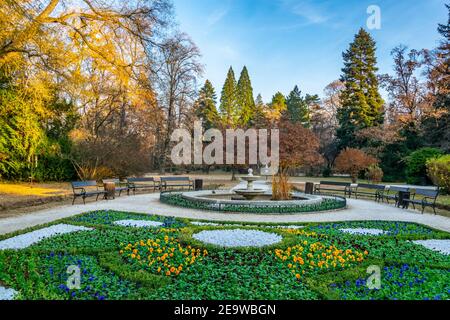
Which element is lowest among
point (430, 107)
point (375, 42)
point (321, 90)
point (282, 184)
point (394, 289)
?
point (394, 289)

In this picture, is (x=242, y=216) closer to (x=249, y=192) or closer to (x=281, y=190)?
(x=249, y=192)

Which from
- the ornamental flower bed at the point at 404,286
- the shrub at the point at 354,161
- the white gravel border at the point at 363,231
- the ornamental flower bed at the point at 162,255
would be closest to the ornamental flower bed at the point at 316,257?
the ornamental flower bed at the point at 404,286

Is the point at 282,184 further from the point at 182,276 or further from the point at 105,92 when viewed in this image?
the point at 105,92

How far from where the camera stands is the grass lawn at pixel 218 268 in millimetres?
3520

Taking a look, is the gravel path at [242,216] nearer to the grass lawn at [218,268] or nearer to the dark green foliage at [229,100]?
the grass lawn at [218,268]

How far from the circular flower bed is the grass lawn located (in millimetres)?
225

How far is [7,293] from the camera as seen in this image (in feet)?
11.2

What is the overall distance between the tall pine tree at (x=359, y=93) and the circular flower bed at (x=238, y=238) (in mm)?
32478

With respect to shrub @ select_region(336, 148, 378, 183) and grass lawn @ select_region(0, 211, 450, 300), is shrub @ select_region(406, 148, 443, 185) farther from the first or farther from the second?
grass lawn @ select_region(0, 211, 450, 300)

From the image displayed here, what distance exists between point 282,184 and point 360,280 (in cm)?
790

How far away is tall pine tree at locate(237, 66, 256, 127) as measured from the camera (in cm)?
5072

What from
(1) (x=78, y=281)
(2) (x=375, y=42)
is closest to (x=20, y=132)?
(1) (x=78, y=281)

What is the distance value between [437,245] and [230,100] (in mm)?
46522

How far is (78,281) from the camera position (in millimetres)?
3621
